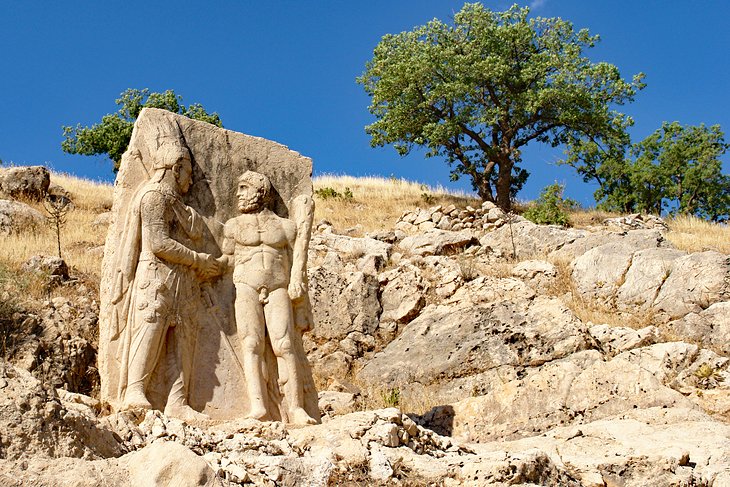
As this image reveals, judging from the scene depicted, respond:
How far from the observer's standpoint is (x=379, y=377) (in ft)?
38.4

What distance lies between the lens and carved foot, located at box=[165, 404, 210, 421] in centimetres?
775

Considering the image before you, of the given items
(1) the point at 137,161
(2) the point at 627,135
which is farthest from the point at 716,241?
(1) the point at 137,161

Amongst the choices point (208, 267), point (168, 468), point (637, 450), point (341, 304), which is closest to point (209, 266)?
point (208, 267)

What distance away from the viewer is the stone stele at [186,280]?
26.3 ft

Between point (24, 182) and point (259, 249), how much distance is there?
44.1 ft

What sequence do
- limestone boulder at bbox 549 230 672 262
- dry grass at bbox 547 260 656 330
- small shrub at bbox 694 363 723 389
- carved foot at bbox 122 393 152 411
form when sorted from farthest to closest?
limestone boulder at bbox 549 230 672 262, dry grass at bbox 547 260 656 330, small shrub at bbox 694 363 723 389, carved foot at bbox 122 393 152 411

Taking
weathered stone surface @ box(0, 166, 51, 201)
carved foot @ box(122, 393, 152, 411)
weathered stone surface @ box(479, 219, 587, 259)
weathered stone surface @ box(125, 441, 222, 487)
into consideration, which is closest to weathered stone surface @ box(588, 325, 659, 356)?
weathered stone surface @ box(479, 219, 587, 259)

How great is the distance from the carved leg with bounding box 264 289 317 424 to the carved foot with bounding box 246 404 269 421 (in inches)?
12.2

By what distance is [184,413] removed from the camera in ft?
25.6

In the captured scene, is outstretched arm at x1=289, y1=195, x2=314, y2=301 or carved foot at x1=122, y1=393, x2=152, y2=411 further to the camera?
outstretched arm at x1=289, y1=195, x2=314, y2=301

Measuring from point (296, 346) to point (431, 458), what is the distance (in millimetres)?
2725

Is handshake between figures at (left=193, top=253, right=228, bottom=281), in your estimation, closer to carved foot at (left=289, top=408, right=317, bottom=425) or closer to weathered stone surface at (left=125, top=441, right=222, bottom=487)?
carved foot at (left=289, top=408, right=317, bottom=425)

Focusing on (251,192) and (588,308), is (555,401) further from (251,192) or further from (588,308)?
(588,308)

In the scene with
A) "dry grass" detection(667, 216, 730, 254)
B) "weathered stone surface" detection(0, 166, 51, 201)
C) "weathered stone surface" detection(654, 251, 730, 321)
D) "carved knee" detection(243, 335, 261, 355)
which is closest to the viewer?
"carved knee" detection(243, 335, 261, 355)
